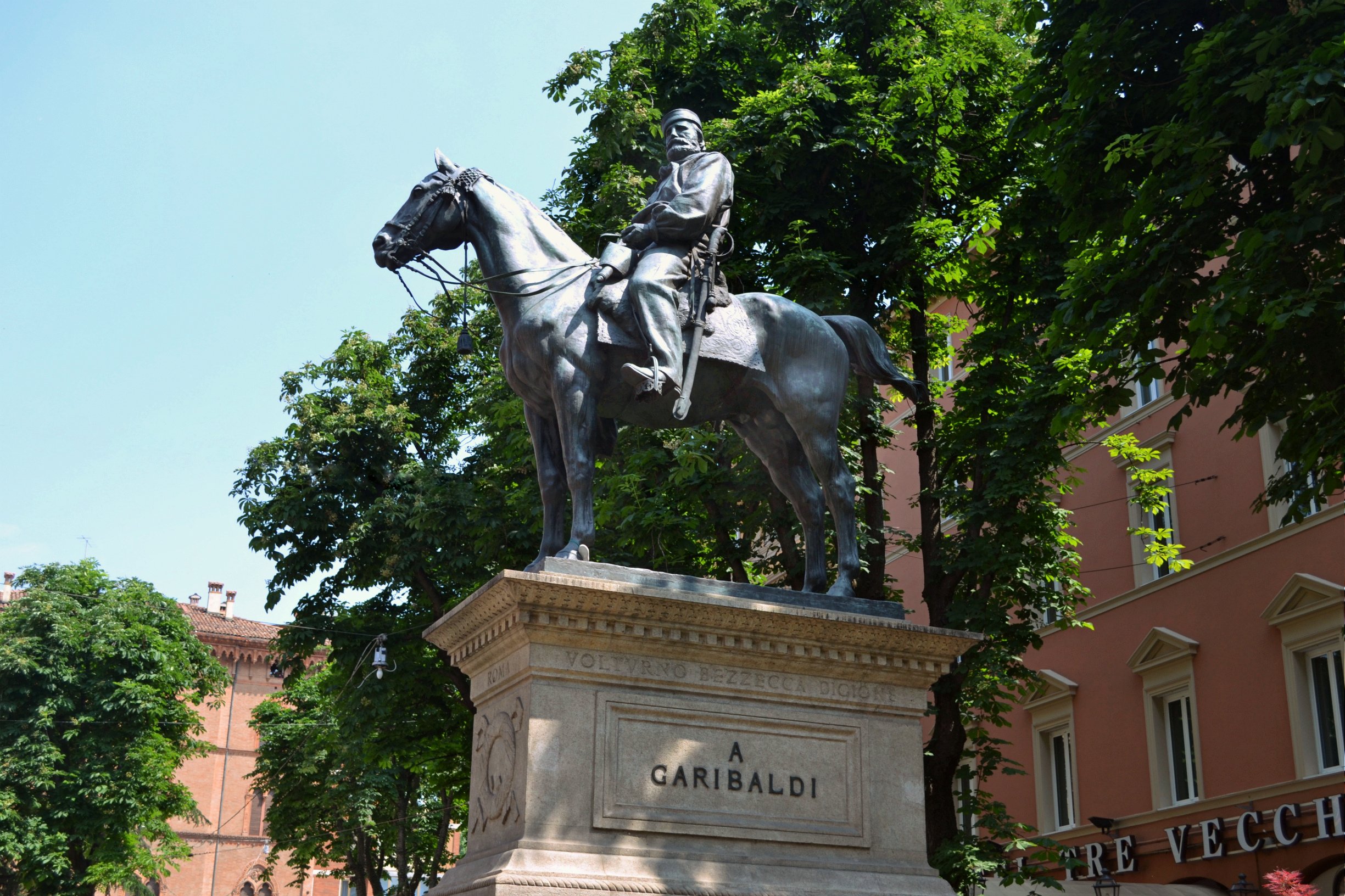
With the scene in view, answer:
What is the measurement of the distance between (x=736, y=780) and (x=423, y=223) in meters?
3.81

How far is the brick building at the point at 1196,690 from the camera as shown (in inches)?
893

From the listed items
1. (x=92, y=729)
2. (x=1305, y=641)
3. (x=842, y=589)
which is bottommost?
(x=842, y=589)

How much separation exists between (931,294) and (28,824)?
1285 inches

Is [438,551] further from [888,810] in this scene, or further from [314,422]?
[888,810]

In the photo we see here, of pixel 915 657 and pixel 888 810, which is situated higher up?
pixel 915 657

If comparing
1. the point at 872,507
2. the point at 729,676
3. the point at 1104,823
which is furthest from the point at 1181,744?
the point at 729,676

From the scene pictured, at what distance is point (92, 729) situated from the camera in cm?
4506

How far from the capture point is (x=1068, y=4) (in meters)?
15.0

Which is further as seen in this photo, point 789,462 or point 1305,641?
point 1305,641

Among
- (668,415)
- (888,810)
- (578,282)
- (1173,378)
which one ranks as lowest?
(888,810)

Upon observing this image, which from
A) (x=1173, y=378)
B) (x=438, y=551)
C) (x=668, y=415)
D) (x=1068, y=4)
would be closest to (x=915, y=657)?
(x=668, y=415)

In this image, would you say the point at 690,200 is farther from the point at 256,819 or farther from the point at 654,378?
the point at 256,819

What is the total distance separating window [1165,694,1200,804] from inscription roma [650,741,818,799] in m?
19.7

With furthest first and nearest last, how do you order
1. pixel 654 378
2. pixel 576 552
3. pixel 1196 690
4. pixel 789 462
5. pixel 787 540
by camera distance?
pixel 1196 690 → pixel 787 540 → pixel 789 462 → pixel 654 378 → pixel 576 552
